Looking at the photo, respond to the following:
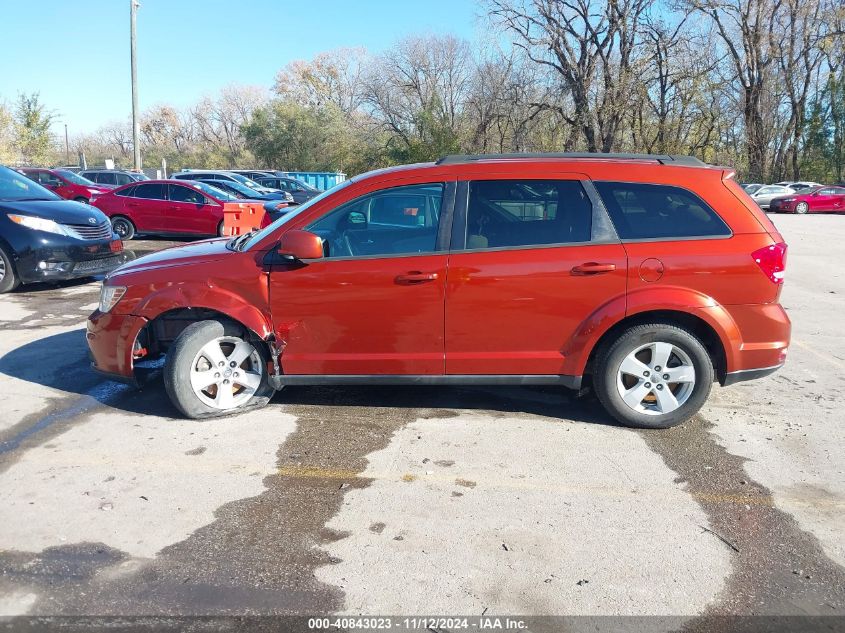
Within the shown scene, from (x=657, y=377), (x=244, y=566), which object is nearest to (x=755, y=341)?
(x=657, y=377)

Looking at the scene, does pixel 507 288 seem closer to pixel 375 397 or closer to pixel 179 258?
pixel 375 397

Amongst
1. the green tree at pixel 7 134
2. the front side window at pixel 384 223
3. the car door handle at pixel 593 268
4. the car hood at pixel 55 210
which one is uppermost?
the green tree at pixel 7 134

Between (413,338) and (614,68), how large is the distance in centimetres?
3223

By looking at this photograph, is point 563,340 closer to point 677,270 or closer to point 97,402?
point 677,270

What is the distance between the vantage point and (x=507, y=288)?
4277 mm

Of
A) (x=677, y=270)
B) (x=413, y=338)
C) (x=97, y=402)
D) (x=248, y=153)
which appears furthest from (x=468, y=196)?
(x=248, y=153)

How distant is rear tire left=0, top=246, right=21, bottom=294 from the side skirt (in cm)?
620

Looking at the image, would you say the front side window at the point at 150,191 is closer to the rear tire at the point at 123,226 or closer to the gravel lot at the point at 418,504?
→ the rear tire at the point at 123,226

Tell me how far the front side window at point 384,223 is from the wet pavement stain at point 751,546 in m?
2.07

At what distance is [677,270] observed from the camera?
4254 mm

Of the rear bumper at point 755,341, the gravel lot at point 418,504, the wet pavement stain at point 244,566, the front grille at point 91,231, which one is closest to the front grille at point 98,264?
the front grille at point 91,231

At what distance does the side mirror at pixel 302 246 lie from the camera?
4.25 meters

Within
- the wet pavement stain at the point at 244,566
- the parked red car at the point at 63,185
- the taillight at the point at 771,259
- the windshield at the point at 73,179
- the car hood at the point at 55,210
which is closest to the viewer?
the wet pavement stain at the point at 244,566

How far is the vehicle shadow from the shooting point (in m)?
4.86
